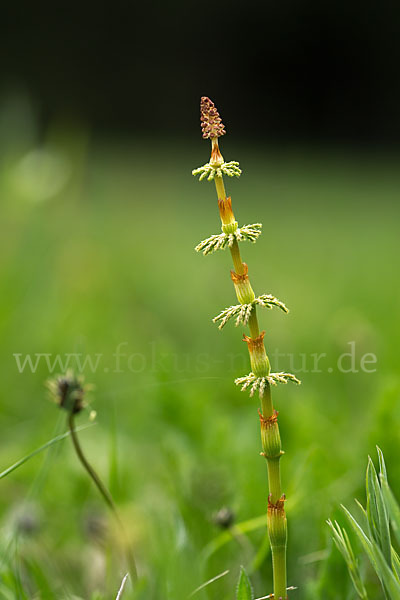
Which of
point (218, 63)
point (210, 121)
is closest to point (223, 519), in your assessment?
point (210, 121)

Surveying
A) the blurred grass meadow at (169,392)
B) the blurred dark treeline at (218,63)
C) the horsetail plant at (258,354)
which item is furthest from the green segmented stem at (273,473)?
the blurred dark treeline at (218,63)

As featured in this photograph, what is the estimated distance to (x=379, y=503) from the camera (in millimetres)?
399

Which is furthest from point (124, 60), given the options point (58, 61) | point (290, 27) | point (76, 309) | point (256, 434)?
point (256, 434)

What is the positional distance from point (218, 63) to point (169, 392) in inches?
319

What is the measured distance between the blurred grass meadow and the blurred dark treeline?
4.55m

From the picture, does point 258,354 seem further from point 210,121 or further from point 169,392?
point 169,392

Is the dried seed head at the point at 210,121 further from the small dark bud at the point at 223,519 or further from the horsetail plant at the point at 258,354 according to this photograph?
the small dark bud at the point at 223,519

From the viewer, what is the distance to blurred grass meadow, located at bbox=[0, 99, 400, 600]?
64cm

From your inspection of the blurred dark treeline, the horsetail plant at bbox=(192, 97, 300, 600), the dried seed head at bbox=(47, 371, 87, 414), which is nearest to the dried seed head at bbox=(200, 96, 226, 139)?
the horsetail plant at bbox=(192, 97, 300, 600)

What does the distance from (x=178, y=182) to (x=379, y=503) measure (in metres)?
5.33

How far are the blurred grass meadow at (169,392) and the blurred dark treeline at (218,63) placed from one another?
455 centimetres

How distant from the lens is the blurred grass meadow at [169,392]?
2.11ft

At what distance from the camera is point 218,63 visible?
27.3 feet

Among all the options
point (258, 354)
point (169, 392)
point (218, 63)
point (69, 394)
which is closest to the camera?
point (258, 354)
